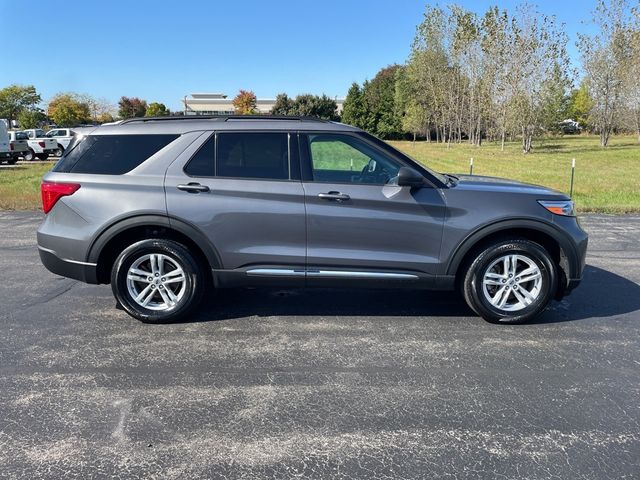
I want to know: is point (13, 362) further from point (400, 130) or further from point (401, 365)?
point (400, 130)

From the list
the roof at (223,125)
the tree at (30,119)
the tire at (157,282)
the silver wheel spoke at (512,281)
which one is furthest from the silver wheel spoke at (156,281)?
the tree at (30,119)

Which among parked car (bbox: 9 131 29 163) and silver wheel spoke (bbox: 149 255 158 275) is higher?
parked car (bbox: 9 131 29 163)

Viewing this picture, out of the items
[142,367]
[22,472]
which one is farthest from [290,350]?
[22,472]

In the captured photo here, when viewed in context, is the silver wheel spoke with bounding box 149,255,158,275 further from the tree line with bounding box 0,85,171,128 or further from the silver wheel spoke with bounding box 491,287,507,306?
the tree line with bounding box 0,85,171,128

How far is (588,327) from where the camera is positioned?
→ 4594 millimetres

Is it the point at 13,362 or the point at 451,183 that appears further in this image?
the point at 451,183

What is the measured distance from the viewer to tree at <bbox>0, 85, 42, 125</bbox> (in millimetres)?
69875

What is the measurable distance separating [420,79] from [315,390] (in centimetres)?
5288

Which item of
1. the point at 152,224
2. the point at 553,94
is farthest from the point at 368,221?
the point at 553,94

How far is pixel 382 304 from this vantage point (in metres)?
5.21

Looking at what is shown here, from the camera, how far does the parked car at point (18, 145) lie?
24.8 metres

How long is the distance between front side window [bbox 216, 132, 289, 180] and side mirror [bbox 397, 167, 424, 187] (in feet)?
3.34

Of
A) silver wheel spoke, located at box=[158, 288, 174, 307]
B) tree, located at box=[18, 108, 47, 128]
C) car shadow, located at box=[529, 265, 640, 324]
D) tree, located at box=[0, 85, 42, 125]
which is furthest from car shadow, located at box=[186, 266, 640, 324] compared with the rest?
tree, located at box=[0, 85, 42, 125]

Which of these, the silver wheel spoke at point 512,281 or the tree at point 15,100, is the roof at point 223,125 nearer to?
the silver wheel spoke at point 512,281
